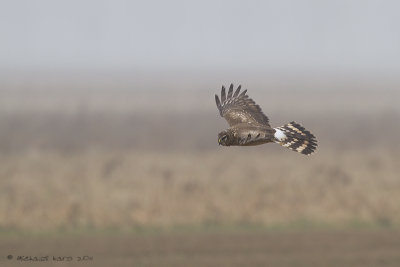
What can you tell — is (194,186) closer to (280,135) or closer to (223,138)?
(280,135)

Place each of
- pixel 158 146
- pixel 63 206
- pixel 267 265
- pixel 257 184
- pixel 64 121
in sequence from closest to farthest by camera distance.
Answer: pixel 267 265 < pixel 63 206 < pixel 257 184 < pixel 158 146 < pixel 64 121

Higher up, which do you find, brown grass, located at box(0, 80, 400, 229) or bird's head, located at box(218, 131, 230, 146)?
brown grass, located at box(0, 80, 400, 229)

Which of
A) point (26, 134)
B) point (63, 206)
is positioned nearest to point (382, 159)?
point (63, 206)

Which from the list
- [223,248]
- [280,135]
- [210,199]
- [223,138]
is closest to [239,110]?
[280,135]

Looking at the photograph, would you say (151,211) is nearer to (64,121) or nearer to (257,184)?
(257,184)

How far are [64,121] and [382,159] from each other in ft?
107

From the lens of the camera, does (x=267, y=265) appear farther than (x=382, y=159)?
No

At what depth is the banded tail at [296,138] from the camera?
16.4 metres

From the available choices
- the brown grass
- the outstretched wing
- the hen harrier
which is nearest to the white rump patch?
the hen harrier

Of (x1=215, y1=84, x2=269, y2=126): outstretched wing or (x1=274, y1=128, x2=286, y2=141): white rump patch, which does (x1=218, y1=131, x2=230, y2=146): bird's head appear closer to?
(x1=274, y1=128, x2=286, y2=141): white rump patch

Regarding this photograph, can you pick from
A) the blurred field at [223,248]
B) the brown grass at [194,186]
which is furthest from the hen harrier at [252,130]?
the brown grass at [194,186]

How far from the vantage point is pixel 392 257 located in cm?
2312

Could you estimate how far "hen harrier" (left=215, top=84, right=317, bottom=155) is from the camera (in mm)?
15750

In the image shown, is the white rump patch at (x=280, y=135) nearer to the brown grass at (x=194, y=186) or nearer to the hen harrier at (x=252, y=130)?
the hen harrier at (x=252, y=130)
